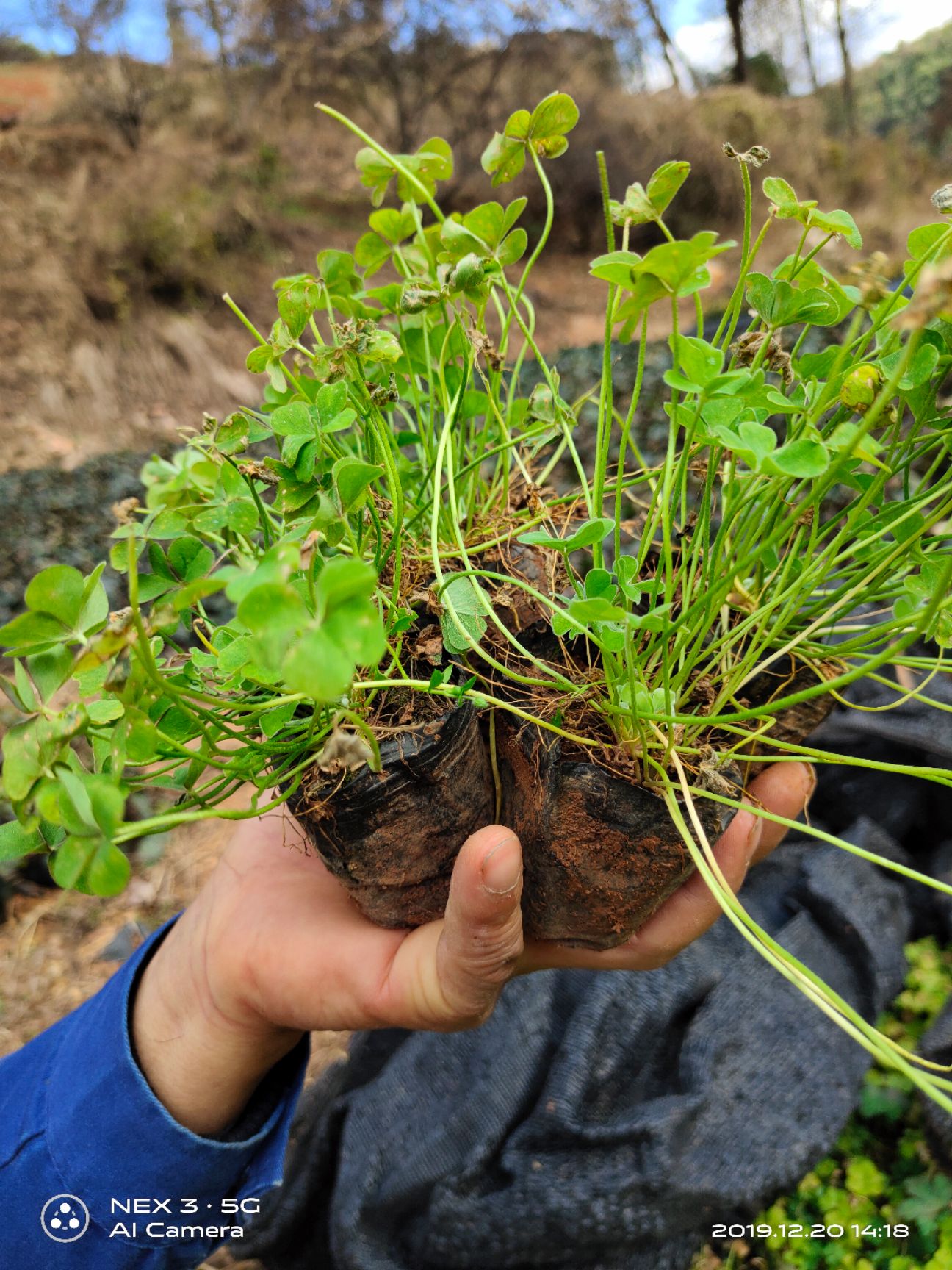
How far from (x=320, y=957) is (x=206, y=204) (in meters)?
6.48

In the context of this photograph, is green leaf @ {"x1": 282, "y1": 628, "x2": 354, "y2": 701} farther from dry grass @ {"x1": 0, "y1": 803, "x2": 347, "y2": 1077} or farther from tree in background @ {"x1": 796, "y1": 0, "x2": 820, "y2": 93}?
tree in background @ {"x1": 796, "y1": 0, "x2": 820, "y2": 93}

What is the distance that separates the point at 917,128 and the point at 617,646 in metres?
6.10

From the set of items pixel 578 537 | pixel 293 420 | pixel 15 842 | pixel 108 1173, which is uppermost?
pixel 293 420

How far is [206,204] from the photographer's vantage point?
580cm

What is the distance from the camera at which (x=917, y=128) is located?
4.89m

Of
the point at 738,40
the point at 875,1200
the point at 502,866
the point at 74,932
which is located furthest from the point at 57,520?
the point at 738,40

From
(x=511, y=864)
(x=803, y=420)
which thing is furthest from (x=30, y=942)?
(x=803, y=420)

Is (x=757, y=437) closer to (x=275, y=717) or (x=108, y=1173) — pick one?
(x=275, y=717)

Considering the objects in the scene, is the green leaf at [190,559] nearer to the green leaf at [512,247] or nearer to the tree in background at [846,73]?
the green leaf at [512,247]

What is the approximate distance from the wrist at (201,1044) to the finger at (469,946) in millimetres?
215

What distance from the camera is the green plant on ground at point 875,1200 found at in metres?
1.19

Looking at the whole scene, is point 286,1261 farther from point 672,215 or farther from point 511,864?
point 672,215

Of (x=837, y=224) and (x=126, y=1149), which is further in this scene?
(x=126, y=1149)

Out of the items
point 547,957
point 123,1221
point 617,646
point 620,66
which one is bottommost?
point 123,1221
